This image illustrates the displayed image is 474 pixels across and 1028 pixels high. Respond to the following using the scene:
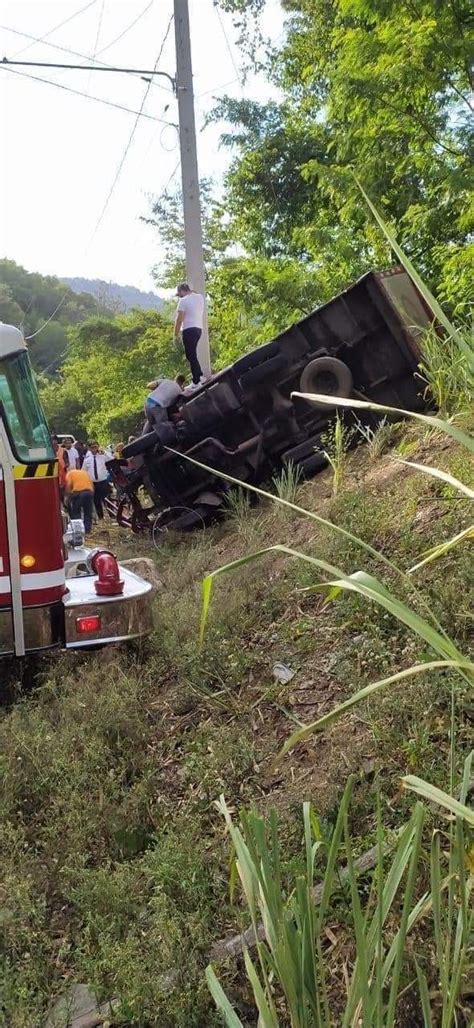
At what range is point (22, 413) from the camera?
468cm

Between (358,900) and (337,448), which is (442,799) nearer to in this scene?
(358,900)

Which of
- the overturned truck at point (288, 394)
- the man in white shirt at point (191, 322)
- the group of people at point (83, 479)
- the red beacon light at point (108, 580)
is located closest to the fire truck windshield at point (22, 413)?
the red beacon light at point (108, 580)

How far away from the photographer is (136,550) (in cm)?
845

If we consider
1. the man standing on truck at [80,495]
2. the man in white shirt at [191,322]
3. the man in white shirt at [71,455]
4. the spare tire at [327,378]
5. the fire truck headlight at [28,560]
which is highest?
the man in white shirt at [71,455]

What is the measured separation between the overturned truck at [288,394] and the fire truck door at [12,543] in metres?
2.99

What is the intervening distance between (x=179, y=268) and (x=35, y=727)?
2518 centimetres

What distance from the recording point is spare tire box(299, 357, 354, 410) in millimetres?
7508

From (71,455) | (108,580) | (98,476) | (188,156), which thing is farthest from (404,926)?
(71,455)

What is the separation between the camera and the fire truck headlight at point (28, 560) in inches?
179

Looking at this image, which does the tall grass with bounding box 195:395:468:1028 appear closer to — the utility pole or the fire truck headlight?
the fire truck headlight

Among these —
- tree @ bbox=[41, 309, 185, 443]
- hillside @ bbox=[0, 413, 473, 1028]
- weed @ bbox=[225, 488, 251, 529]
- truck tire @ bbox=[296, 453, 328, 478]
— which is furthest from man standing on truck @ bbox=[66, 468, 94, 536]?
tree @ bbox=[41, 309, 185, 443]

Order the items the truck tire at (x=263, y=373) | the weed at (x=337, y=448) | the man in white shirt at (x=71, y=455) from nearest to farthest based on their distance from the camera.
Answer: the weed at (x=337, y=448), the truck tire at (x=263, y=373), the man in white shirt at (x=71, y=455)

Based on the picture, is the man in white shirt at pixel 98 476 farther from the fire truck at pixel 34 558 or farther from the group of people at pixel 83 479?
the fire truck at pixel 34 558

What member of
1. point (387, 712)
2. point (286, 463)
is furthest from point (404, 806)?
point (286, 463)
